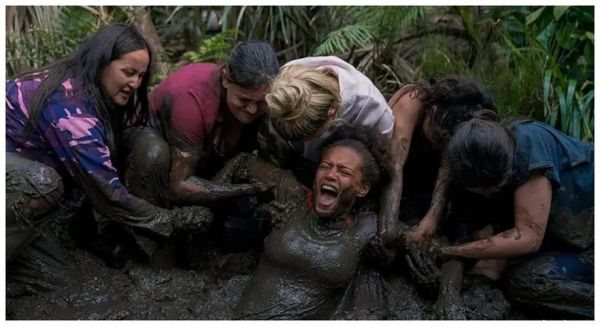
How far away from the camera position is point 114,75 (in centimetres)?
412

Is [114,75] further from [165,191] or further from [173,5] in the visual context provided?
[173,5]

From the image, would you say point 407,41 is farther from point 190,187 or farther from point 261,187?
point 190,187

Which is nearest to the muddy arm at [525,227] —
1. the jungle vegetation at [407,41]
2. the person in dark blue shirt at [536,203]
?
the person in dark blue shirt at [536,203]

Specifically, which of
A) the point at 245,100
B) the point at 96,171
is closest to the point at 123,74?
the point at 96,171

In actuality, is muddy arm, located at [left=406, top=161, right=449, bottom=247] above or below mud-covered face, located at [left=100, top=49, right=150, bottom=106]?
below

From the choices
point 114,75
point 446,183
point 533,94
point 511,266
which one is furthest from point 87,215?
point 533,94

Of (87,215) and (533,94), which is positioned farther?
(533,94)

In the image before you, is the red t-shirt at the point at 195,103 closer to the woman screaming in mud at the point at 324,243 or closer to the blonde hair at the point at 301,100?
the blonde hair at the point at 301,100

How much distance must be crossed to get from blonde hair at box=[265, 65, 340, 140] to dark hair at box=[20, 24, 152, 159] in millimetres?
680

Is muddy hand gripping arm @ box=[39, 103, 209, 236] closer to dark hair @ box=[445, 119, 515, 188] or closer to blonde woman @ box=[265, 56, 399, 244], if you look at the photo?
blonde woman @ box=[265, 56, 399, 244]

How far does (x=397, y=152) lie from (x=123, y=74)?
134 centimetres

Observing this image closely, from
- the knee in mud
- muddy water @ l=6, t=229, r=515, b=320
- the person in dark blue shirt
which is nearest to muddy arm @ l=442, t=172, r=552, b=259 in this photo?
the person in dark blue shirt

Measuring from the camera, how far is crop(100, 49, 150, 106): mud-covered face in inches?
161

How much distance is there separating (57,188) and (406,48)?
3135 millimetres
